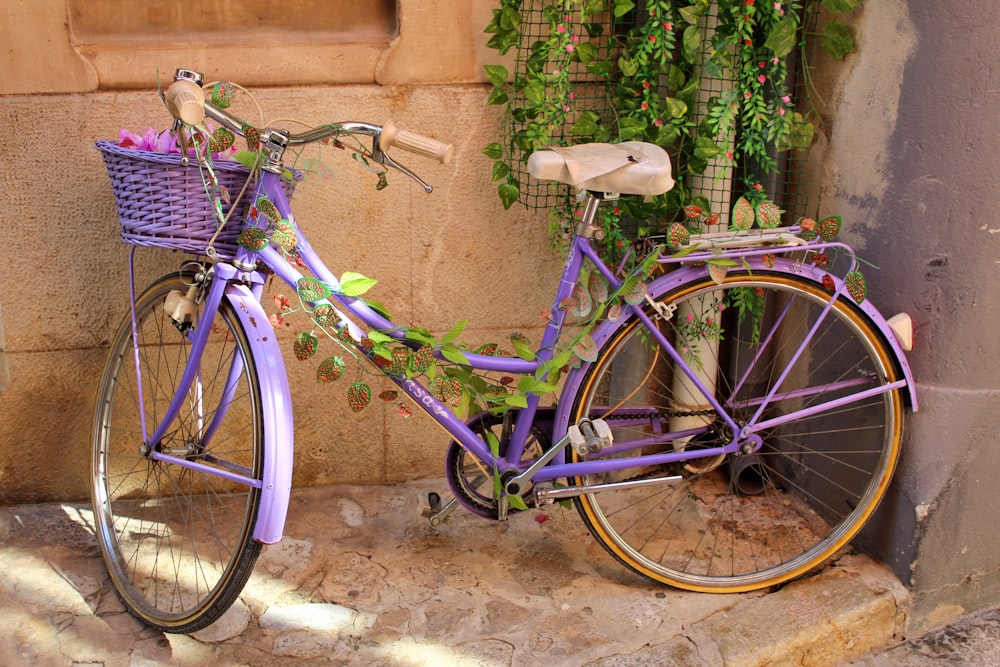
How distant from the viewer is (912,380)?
2.72 m

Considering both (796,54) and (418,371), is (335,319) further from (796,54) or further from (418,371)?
(796,54)

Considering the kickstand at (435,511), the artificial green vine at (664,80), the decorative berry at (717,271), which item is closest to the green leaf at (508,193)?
the artificial green vine at (664,80)

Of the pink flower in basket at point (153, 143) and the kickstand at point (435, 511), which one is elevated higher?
the pink flower in basket at point (153, 143)

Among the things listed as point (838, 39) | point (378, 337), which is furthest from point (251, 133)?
point (838, 39)

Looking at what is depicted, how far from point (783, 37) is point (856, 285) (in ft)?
2.51

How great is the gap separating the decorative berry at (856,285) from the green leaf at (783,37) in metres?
0.70

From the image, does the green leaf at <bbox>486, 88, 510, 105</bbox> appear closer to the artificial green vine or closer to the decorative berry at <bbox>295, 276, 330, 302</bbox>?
the artificial green vine

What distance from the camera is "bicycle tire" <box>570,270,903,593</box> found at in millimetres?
2727

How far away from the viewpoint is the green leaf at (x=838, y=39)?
2.76 meters

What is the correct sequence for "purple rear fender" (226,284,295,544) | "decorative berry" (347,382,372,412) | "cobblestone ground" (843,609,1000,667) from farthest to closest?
"cobblestone ground" (843,609,1000,667)
"decorative berry" (347,382,372,412)
"purple rear fender" (226,284,295,544)

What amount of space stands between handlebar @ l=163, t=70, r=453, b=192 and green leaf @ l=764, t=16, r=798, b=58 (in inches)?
43.7

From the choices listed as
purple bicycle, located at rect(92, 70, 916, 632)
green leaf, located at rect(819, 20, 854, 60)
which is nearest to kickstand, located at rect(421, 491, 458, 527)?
purple bicycle, located at rect(92, 70, 916, 632)

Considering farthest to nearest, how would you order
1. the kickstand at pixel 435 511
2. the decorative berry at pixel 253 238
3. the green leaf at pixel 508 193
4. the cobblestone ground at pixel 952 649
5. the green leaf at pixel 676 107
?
the green leaf at pixel 508 193, the kickstand at pixel 435 511, the green leaf at pixel 676 107, the cobblestone ground at pixel 952 649, the decorative berry at pixel 253 238

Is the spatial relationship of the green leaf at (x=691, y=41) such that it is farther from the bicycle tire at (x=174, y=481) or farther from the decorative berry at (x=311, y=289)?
the bicycle tire at (x=174, y=481)
